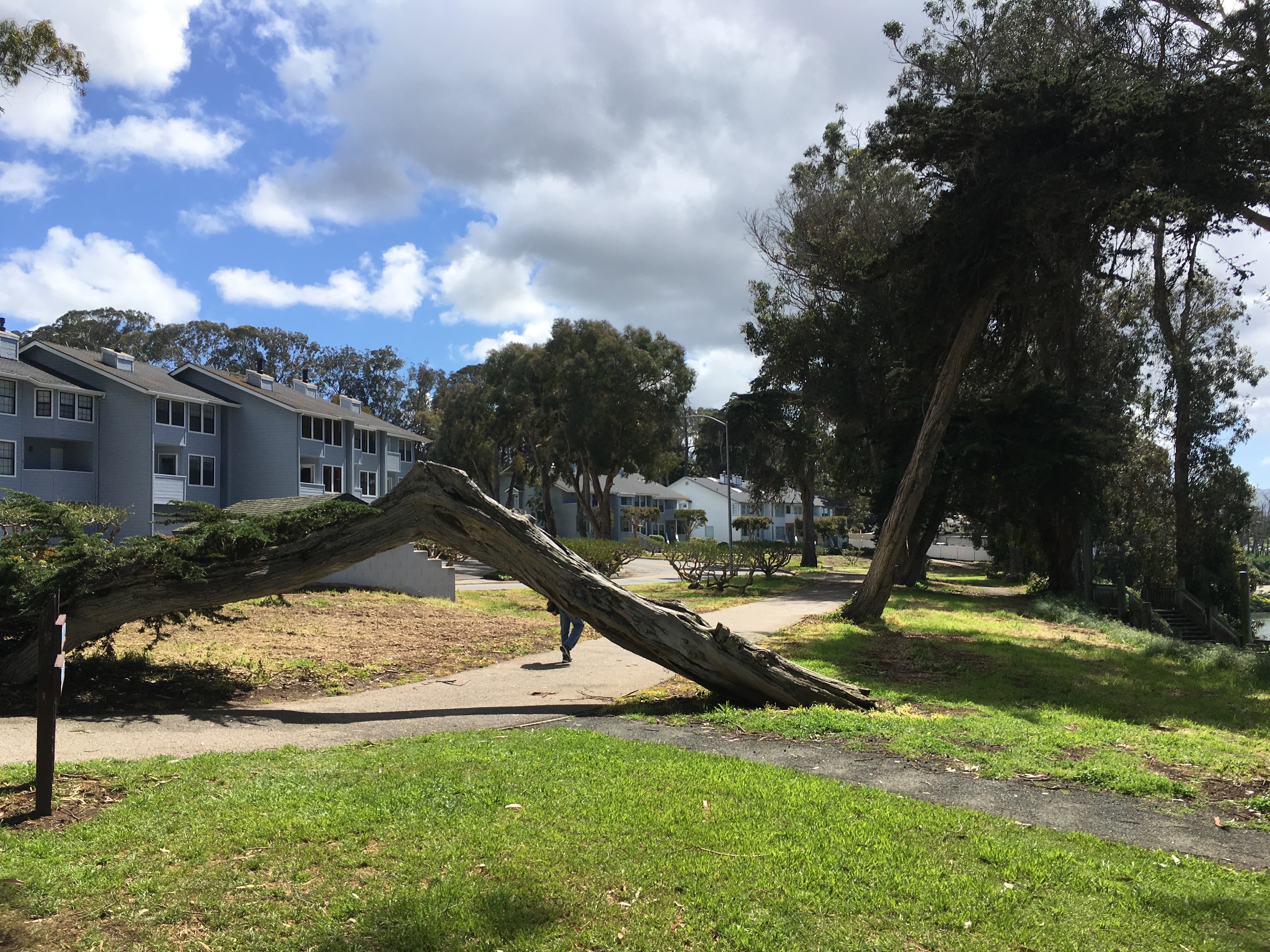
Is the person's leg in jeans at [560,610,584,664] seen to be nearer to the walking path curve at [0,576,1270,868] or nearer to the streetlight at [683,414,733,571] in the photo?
the walking path curve at [0,576,1270,868]

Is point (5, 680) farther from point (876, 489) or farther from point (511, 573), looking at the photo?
point (876, 489)

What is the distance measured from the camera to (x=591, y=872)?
14.7 ft

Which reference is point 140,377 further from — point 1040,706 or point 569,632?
point 1040,706

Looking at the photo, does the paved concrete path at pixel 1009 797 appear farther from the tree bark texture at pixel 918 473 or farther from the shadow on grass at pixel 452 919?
the tree bark texture at pixel 918 473

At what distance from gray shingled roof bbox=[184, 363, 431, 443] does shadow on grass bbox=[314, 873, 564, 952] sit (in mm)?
40643

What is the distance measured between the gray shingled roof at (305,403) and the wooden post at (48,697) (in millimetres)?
38246

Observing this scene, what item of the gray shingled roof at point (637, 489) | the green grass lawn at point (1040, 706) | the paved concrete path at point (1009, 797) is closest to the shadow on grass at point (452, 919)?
the paved concrete path at point (1009, 797)

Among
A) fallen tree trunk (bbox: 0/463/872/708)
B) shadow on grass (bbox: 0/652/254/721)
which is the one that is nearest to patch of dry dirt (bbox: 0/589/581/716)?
shadow on grass (bbox: 0/652/254/721)

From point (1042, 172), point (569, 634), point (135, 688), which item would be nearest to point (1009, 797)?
point (569, 634)

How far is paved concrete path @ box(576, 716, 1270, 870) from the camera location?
17.5 feet

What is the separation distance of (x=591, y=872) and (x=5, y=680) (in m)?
7.72

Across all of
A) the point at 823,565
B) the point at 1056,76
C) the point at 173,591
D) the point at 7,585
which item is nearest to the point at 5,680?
Result: the point at 7,585

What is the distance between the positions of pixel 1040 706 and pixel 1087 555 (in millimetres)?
23981

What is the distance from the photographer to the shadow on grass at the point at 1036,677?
11.0m
